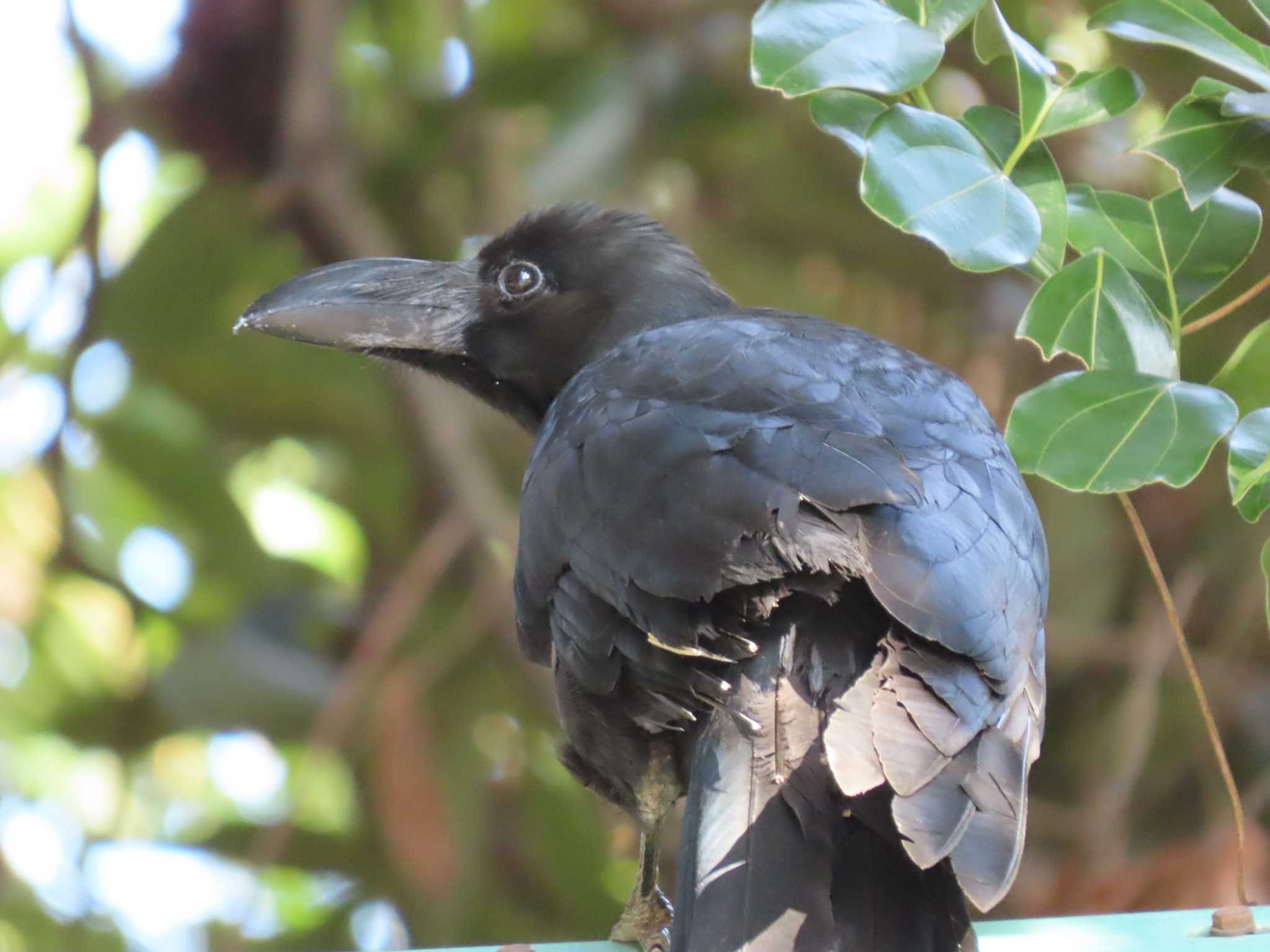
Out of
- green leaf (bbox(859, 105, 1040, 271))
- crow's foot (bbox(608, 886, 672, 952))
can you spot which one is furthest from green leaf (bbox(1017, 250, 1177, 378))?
crow's foot (bbox(608, 886, 672, 952))

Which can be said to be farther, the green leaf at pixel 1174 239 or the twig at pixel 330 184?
the twig at pixel 330 184

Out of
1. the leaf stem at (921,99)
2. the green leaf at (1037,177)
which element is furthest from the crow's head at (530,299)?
the green leaf at (1037,177)

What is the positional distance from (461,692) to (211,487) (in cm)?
100

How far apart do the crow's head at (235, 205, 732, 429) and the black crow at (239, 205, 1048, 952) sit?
0.51 m

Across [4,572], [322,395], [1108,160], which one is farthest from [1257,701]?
[4,572]

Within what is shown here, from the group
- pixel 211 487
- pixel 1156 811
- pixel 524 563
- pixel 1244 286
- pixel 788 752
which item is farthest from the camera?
pixel 1156 811

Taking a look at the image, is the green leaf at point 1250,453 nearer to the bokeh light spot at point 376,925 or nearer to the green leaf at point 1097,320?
the green leaf at point 1097,320

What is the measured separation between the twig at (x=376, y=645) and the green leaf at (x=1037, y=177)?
8.05 feet

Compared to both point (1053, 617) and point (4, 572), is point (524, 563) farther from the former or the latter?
point (4, 572)

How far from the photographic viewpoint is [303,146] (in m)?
4.53

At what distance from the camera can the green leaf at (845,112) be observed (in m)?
2.13

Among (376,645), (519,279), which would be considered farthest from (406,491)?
(519,279)

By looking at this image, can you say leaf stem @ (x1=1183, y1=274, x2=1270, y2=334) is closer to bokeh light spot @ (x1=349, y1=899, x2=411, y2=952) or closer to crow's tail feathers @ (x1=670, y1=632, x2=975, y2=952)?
crow's tail feathers @ (x1=670, y1=632, x2=975, y2=952)

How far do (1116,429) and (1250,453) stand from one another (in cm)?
15
